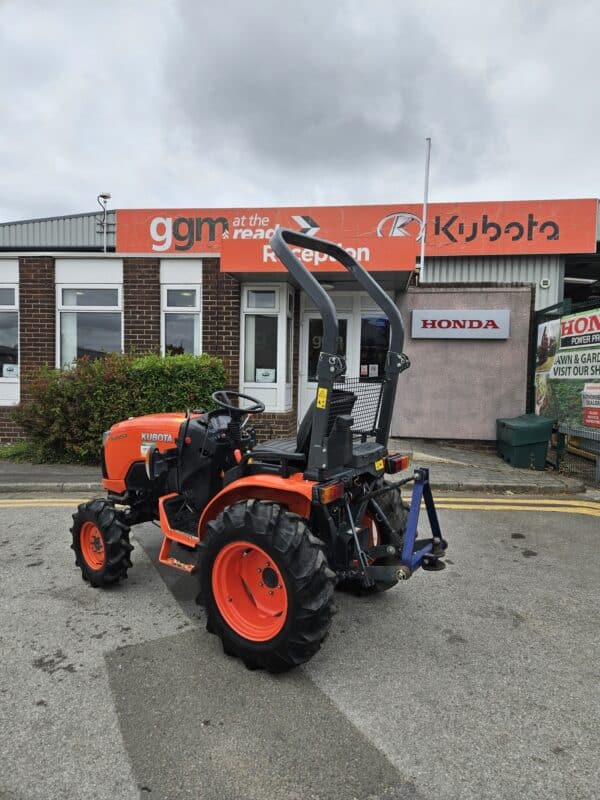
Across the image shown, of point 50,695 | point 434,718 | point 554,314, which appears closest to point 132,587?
point 50,695

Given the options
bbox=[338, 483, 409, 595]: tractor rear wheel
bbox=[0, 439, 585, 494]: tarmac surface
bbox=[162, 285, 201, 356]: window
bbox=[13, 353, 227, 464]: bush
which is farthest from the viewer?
bbox=[162, 285, 201, 356]: window

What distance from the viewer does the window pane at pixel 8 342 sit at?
31.1 feet

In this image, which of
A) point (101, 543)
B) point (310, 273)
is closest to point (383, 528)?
point (310, 273)

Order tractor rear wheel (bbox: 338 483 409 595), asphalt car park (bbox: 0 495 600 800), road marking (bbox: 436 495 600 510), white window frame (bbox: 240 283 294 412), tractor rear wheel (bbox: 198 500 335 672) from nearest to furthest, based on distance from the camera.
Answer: asphalt car park (bbox: 0 495 600 800), tractor rear wheel (bbox: 198 500 335 672), tractor rear wheel (bbox: 338 483 409 595), road marking (bbox: 436 495 600 510), white window frame (bbox: 240 283 294 412)

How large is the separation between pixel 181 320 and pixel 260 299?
1.47 metres

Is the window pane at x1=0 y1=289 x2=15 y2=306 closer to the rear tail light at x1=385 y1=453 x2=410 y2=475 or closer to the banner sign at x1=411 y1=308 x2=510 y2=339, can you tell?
the banner sign at x1=411 y1=308 x2=510 y2=339

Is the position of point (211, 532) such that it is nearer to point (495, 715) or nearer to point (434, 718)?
point (434, 718)

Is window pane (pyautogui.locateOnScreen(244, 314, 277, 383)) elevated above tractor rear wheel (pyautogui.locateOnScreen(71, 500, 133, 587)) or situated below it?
above

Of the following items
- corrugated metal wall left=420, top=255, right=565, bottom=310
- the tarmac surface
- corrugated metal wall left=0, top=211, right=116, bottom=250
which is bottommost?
the tarmac surface

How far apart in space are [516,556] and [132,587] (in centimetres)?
318

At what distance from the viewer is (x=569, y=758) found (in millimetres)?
2154

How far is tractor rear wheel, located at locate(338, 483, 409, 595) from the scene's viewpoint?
3.44 metres

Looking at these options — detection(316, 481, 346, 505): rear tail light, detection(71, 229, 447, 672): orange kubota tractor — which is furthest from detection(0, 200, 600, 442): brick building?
detection(316, 481, 346, 505): rear tail light

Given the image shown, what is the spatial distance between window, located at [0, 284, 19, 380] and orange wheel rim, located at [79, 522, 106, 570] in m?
6.81
